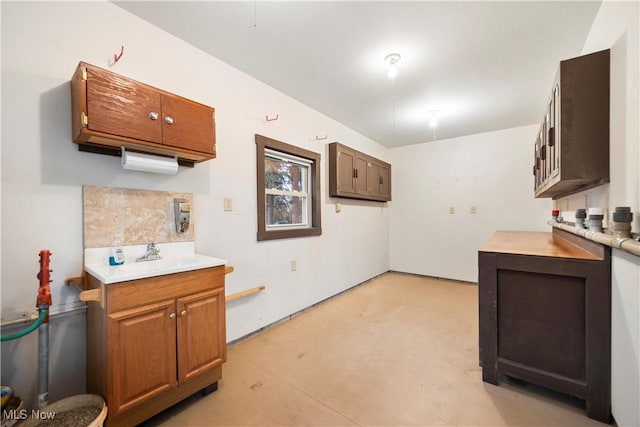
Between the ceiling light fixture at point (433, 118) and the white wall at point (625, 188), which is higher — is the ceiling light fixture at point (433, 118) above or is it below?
above

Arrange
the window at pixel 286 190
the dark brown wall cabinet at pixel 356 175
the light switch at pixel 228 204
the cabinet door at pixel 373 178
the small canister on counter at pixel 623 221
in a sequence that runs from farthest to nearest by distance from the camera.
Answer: the cabinet door at pixel 373 178 < the dark brown wall cabinet at pixel 356 175 < the window at pixel 286 190 < the light switch at pixel 228 204 < the small canister on counter at pixel 623 221

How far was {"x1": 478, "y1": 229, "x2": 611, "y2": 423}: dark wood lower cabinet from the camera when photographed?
1.46 m

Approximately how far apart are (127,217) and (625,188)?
2.81m

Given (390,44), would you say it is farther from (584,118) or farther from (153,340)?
(153,340)

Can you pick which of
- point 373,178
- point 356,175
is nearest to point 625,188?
point 356,175

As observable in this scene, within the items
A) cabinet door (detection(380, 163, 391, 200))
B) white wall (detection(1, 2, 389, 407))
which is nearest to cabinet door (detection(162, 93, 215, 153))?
white wall (detection(1, 2, 389, 407))

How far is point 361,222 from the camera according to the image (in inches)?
169

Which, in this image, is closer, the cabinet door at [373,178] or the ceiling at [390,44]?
the ceiling at [390,44]

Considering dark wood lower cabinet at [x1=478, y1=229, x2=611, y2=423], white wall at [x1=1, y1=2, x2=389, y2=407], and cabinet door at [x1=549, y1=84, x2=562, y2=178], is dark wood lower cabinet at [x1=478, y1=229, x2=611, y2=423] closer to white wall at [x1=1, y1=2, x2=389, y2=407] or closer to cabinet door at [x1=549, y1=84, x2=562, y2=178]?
cabinet door at [x1=549, y1=84, x2=562, y2=178]

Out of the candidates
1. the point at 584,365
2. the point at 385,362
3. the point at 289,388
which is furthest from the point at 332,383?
the point at 584,365

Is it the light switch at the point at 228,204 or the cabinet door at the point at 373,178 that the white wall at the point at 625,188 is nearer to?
the light switch at the point at 228,204

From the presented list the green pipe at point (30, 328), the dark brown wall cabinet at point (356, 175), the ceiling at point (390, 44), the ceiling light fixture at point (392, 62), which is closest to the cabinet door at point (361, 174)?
the dark brown wall cabinet at point (356, 175)

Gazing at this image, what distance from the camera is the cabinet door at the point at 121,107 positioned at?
4.51 feet

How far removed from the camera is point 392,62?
2.27m
